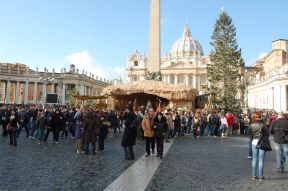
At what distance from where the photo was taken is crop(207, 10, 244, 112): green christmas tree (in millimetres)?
44688

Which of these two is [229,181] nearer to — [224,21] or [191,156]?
[191,156]

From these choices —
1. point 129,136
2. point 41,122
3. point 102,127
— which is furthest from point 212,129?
point 129,136

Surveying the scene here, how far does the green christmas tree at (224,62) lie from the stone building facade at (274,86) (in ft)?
20.7

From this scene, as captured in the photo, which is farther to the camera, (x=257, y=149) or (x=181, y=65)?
(x=181, y=65)

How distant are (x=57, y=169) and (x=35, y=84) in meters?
78.3

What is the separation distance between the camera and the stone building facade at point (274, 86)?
171ft

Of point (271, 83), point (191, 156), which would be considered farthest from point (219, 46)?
point (191, 156)

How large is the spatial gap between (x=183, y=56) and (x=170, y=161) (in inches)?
5239

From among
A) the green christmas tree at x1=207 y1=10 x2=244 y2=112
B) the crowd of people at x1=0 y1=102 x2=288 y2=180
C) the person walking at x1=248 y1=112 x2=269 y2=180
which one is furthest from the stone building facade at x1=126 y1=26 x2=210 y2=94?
the person walking at x1=248 y1=112 x2=269 y2=180

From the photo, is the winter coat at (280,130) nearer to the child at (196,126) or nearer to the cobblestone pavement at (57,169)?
the cobblestone pavement at (57,169)

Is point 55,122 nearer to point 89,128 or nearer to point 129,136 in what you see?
point 89,128

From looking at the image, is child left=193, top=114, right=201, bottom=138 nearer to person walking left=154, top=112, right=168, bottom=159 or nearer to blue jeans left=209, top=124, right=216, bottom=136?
blue jeans left=209, top=124, right=216, bottom=136

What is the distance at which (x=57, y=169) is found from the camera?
9.62 meters

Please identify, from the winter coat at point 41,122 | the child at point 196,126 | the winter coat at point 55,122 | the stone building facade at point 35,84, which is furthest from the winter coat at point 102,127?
the stone building facade at point 35,84
